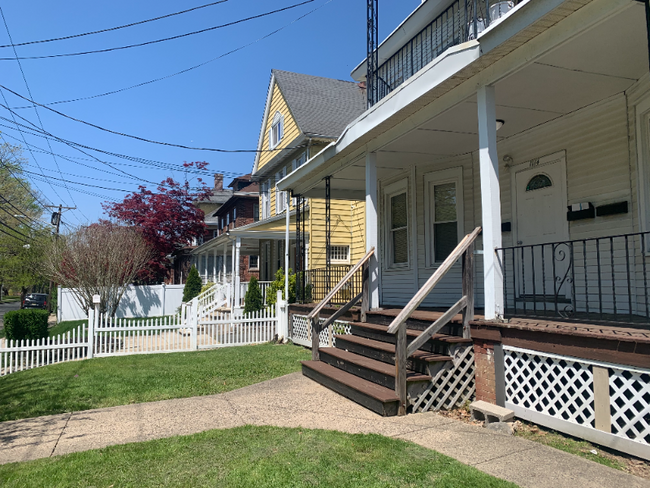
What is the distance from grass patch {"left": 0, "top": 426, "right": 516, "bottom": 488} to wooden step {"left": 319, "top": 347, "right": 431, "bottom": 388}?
1.08 meters

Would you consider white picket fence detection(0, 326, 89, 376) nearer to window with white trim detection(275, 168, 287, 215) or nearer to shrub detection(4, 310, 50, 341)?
shrub detection(4, 310, 50, 341)

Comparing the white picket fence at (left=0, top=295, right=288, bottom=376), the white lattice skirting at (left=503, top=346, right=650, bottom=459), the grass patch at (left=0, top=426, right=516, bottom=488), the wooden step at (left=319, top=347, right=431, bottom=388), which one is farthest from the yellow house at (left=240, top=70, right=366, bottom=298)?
the grass patch at (left=0, top=426, right=516, bottom=488)

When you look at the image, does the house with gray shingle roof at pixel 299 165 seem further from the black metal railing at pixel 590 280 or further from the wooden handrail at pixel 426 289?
the wooden handrail at pixel 426 289

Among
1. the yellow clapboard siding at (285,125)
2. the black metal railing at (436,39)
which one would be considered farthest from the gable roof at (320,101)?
the black metal railing at (436,39)

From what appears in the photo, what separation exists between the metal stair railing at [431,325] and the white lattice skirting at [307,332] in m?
4.42

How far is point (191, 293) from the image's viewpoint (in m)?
23.5

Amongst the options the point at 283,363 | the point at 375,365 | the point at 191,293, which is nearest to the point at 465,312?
the point at 375,365

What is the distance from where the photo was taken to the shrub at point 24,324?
38.7 ft

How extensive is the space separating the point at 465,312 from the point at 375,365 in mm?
1288

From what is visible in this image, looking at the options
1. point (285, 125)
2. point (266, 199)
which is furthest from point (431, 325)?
point (266, 199)

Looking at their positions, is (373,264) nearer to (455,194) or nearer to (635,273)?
(455,194)

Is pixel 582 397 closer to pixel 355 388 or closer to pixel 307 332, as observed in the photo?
pixel 355 388

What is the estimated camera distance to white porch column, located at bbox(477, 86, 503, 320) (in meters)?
5.44

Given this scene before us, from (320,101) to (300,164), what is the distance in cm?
337
